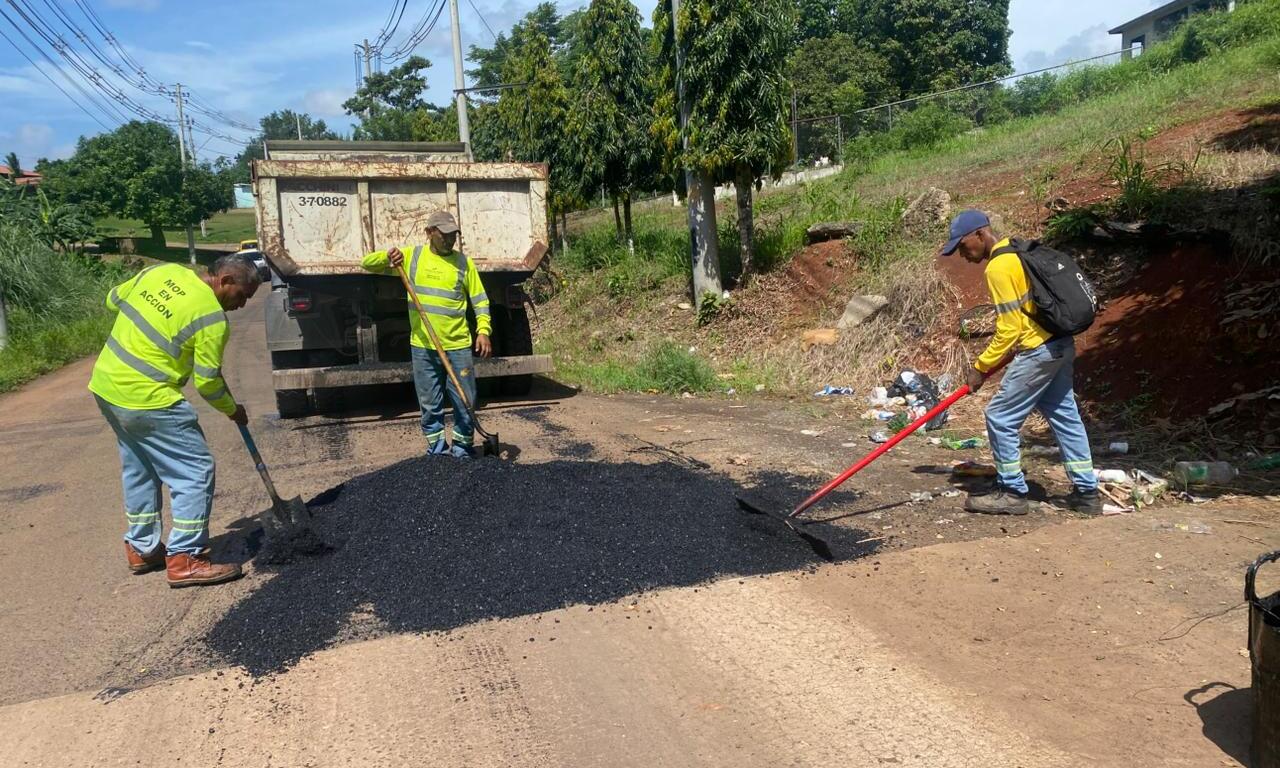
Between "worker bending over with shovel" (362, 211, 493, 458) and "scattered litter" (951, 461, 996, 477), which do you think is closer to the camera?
"scattered litter" (951, 461, 996, 477)

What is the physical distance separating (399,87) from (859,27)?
118 ft

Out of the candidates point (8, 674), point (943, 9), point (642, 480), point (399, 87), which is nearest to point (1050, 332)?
point (642, 480)

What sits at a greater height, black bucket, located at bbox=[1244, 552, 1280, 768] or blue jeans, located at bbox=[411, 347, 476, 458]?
blue jeans, located at bbox=[411, 347, 476, 458]

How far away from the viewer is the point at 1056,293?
185 inches

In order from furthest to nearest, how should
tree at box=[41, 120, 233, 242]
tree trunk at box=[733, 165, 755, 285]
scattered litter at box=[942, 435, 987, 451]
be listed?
1. tree at box=[41, 120, 233, 242]
2. tree trunk at box=[733, 165, 755, 285]
3. scattered litter at box=[942, 435, 987, 451]

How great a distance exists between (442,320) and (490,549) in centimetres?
233

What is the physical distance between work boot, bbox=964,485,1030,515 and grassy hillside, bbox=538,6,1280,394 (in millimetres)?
3537

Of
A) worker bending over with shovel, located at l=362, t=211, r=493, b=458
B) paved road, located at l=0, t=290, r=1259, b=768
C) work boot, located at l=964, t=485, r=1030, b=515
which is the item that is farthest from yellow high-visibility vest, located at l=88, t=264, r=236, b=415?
work boot, located at l=964, t=485, r=1030, b=515

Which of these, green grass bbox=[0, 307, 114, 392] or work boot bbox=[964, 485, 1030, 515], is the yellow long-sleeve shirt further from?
green grass bbox=[0, 307, 114, 392]

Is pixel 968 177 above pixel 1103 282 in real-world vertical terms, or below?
above

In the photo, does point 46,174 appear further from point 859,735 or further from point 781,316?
point 859,735

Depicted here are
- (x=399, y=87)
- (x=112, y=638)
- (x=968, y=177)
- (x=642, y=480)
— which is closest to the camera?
(x=112, y=638)

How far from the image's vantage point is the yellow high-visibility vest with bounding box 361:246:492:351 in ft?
21.1

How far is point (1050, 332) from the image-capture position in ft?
15.7
